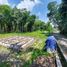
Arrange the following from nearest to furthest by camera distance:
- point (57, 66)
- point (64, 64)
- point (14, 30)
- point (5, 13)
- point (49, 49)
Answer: point (57, 66), point (64, 64), point (49, 49), point (5, 13), point (14, 30)

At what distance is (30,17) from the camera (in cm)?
A: 8569

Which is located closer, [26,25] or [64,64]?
[64,64]

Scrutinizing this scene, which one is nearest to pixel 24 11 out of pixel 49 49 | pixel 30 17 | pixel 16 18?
pixel 30 17

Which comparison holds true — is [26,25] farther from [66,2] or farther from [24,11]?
[66,2]

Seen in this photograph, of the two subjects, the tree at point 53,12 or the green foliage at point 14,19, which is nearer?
the green foliage at point 14,19

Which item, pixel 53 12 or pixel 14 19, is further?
pixel 53 12

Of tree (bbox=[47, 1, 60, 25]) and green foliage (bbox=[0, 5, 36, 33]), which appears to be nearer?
green foliage (bbox=[0, 5, 36, 33])

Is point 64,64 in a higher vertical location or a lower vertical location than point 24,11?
lower

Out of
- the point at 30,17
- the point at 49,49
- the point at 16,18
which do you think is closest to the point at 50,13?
the point at 30,17

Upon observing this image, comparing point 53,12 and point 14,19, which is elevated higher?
point 53,12

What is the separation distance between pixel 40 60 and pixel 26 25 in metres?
76.8

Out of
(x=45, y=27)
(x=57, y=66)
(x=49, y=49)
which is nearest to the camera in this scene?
(x=57, y=66)

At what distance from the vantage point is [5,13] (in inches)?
3009

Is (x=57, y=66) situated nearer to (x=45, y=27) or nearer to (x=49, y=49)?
(x=49, y=49)
